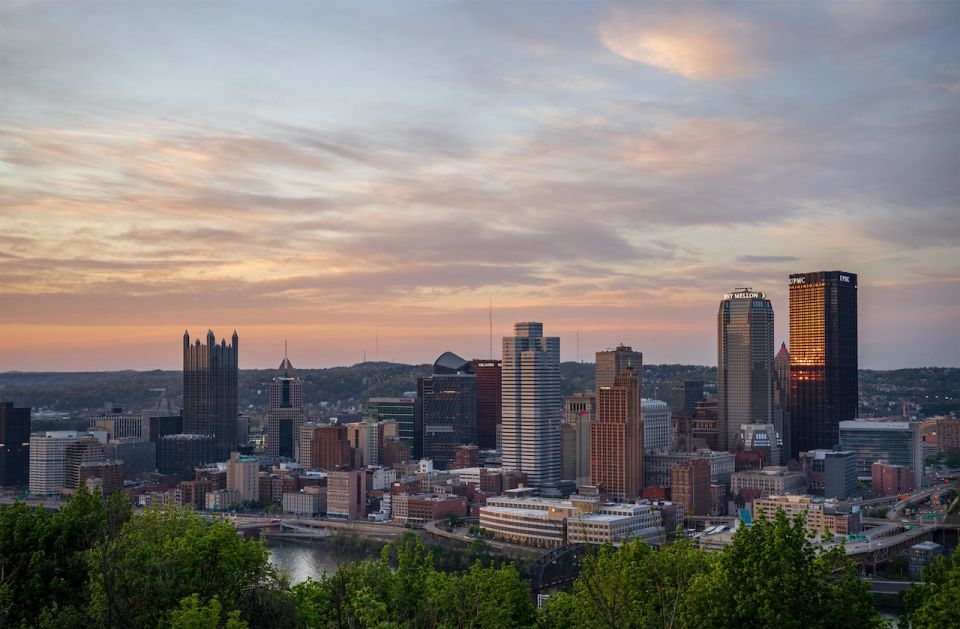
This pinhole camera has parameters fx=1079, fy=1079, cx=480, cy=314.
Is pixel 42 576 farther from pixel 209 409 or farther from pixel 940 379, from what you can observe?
pixel 940 379

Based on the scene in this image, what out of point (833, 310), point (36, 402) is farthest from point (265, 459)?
point (36, 402)

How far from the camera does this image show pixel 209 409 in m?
77.9

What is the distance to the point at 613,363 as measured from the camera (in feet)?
236

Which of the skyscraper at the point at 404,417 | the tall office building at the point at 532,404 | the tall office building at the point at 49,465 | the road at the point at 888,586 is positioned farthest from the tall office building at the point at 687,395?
the road at the point at 888,586

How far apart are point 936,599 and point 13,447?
65.5 meters

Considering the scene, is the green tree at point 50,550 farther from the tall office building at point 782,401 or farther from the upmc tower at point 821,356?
the upmc tower at point 821,356

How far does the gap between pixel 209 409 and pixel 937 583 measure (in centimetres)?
7138

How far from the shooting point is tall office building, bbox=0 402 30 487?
65637 mm

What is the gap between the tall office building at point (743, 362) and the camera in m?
72.2

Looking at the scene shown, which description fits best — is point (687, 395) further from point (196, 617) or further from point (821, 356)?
point (196, 617)

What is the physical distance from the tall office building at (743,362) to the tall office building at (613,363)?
641 centimetres

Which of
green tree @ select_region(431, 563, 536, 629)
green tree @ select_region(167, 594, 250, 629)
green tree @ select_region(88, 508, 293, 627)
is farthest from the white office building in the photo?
green tree @ select_region(167, 594, 250, 629)

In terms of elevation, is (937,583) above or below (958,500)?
above

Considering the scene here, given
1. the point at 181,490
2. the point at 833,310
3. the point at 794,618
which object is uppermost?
the point at 833,310
